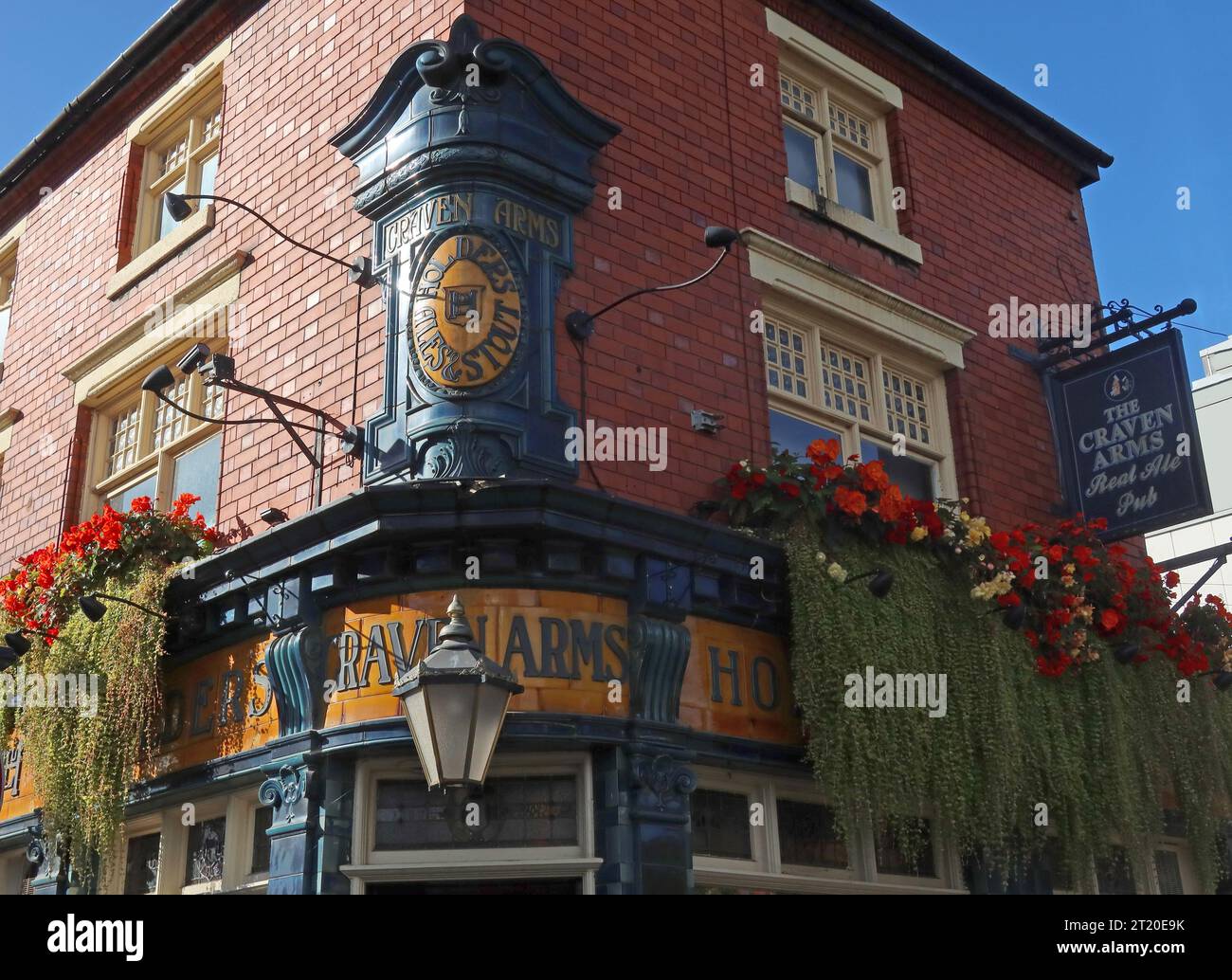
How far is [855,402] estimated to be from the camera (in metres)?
11.7

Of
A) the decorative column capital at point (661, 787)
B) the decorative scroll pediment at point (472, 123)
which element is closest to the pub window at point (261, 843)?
the decorative column capital at point (661, 787)

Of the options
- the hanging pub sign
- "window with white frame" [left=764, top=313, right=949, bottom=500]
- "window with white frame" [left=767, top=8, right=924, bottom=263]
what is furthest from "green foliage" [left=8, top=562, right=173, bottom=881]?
the hanging pub sign

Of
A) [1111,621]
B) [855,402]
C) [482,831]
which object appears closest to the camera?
[482,831]

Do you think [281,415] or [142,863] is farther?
[142,863]

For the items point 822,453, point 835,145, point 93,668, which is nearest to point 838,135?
point 835,145

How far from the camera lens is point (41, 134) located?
14.7 meters

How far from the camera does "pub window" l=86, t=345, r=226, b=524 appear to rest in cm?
1133

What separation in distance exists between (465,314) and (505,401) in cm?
63

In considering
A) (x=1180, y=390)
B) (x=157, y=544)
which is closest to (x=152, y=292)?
(x=157, y=544)

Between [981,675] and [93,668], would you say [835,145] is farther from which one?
[93,668]

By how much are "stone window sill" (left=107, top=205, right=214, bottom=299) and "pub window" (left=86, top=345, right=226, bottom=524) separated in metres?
1.09

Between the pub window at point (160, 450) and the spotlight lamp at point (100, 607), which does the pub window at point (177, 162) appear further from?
the spotlight lamp at point (100, 607)

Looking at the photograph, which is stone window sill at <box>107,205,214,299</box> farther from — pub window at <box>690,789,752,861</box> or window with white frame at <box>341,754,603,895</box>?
pub window at <box>690,789,752,861</box>
